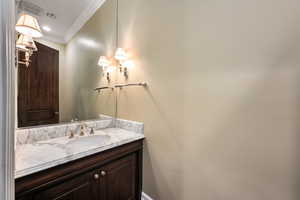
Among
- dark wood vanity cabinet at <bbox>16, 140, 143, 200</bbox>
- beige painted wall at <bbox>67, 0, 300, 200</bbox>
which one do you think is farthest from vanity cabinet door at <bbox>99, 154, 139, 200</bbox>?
beige painted wall at <bbox>67, 0, 300, 200</bbox>

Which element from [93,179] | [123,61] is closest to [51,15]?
[123,61]

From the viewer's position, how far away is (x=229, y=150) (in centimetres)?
97

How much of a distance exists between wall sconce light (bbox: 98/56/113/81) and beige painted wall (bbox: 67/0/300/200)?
0.23 metres

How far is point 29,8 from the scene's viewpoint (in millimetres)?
1183

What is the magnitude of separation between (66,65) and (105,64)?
47cm

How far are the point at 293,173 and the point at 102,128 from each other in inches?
69.0

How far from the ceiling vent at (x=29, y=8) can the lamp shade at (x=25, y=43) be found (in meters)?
0.22

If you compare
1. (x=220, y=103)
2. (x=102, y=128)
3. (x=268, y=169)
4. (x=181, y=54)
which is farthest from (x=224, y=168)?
(x=102, y=128)

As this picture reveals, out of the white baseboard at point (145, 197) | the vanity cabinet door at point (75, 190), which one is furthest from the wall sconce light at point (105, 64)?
the white baseboard at point (145, 197)

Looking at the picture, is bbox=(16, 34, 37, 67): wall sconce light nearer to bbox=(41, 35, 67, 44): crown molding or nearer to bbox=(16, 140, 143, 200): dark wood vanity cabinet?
bbox=(41, 35, 67, 44): crown molding

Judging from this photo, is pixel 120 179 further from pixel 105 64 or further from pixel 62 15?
pixel 62 15

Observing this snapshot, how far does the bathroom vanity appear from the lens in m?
0.84

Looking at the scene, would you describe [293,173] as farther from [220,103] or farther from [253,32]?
[253,32]

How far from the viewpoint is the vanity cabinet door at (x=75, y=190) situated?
90cm
